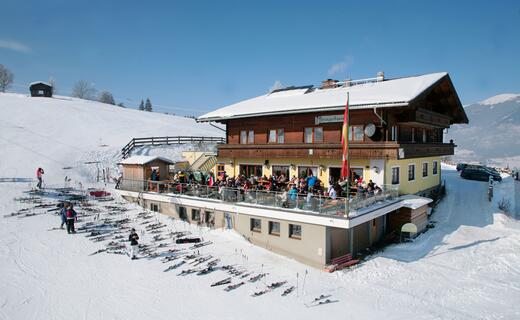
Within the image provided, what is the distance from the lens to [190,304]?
11.8 meters

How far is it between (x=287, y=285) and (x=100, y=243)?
9705 mm

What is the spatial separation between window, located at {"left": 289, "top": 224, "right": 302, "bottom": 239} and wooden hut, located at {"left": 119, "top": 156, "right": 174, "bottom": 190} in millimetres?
11353

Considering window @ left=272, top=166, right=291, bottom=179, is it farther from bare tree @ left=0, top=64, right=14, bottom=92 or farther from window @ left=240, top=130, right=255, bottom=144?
bare tree @ left=0, top=64, right=14, bottom=92

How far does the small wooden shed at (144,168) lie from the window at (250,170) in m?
5.57

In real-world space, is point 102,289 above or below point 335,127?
below

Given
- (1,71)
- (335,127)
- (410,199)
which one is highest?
(1,71)

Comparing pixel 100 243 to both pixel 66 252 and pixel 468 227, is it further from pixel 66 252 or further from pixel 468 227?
pixel 468 227

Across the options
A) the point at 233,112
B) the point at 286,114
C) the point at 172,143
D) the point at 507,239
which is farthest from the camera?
the point at 172,143

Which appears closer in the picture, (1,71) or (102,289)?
(102,289)

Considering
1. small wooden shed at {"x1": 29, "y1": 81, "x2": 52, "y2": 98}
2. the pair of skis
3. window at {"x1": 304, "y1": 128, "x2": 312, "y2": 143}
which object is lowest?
the pair of skis

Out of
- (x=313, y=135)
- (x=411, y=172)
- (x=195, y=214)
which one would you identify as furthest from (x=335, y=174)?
(x=195, y=214)

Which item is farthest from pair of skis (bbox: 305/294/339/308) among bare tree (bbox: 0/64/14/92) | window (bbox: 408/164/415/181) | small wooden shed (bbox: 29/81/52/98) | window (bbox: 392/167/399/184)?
bare tree (bbox: 0/64/14/92)

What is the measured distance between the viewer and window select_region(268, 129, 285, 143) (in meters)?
23.3

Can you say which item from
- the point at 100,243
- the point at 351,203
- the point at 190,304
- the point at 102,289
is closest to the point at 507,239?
the point at 351,203
